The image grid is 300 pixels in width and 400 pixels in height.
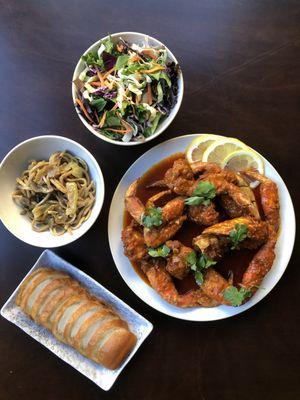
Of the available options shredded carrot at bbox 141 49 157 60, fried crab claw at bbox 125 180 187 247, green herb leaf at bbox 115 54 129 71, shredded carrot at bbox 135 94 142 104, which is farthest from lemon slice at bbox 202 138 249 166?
green herb leaf at bbox 115 54 129 71

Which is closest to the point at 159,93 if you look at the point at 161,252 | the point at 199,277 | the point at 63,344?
the point at 161,252

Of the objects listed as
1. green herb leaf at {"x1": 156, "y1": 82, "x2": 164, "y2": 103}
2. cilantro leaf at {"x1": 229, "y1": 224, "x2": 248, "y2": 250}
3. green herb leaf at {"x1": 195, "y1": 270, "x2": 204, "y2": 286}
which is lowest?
green herb leaf at {"x1": 195, "y1": 270, "x2": 204, "y2": 286}

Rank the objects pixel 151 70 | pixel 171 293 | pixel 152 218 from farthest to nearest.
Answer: pixel 171 293
pixel 152 218
pixel 151 70

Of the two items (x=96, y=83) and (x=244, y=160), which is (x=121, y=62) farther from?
(x=244, y=160)

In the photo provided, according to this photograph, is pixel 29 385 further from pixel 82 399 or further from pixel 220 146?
pixel 220 146

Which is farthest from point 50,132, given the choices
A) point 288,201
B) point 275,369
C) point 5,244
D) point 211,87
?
point 275,369

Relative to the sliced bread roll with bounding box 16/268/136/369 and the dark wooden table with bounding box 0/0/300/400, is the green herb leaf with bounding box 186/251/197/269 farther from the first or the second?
the sliced bread roll with bounding box 16/268/136/369
